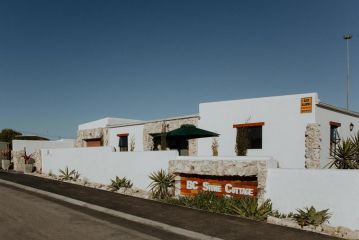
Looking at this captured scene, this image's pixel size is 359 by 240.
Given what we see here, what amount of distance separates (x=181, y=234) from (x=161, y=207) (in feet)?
12.1

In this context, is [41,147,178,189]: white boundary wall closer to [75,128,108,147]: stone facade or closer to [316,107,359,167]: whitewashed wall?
[75,128,108,147]: stone facade

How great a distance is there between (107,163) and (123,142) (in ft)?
21.1

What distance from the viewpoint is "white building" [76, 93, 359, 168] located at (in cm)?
1628

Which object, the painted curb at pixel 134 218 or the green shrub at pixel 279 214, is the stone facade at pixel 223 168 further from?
the painted curb at pixel 134 218

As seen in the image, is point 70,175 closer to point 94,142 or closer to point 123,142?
point 123,142

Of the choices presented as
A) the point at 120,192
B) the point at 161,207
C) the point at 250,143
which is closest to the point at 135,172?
the point at 120,192

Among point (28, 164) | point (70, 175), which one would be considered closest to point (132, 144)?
point (70, 175)

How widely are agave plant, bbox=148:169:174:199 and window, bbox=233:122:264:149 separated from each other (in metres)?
5.20

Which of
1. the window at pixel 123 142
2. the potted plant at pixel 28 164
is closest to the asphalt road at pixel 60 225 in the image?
the window at pixel 123 142

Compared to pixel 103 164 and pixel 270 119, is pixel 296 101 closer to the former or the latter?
pixel 270 119

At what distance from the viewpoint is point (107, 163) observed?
19656 millimetres

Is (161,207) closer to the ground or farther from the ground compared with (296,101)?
closer to the ground

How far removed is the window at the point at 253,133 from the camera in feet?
59.6

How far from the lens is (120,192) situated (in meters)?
17.2
